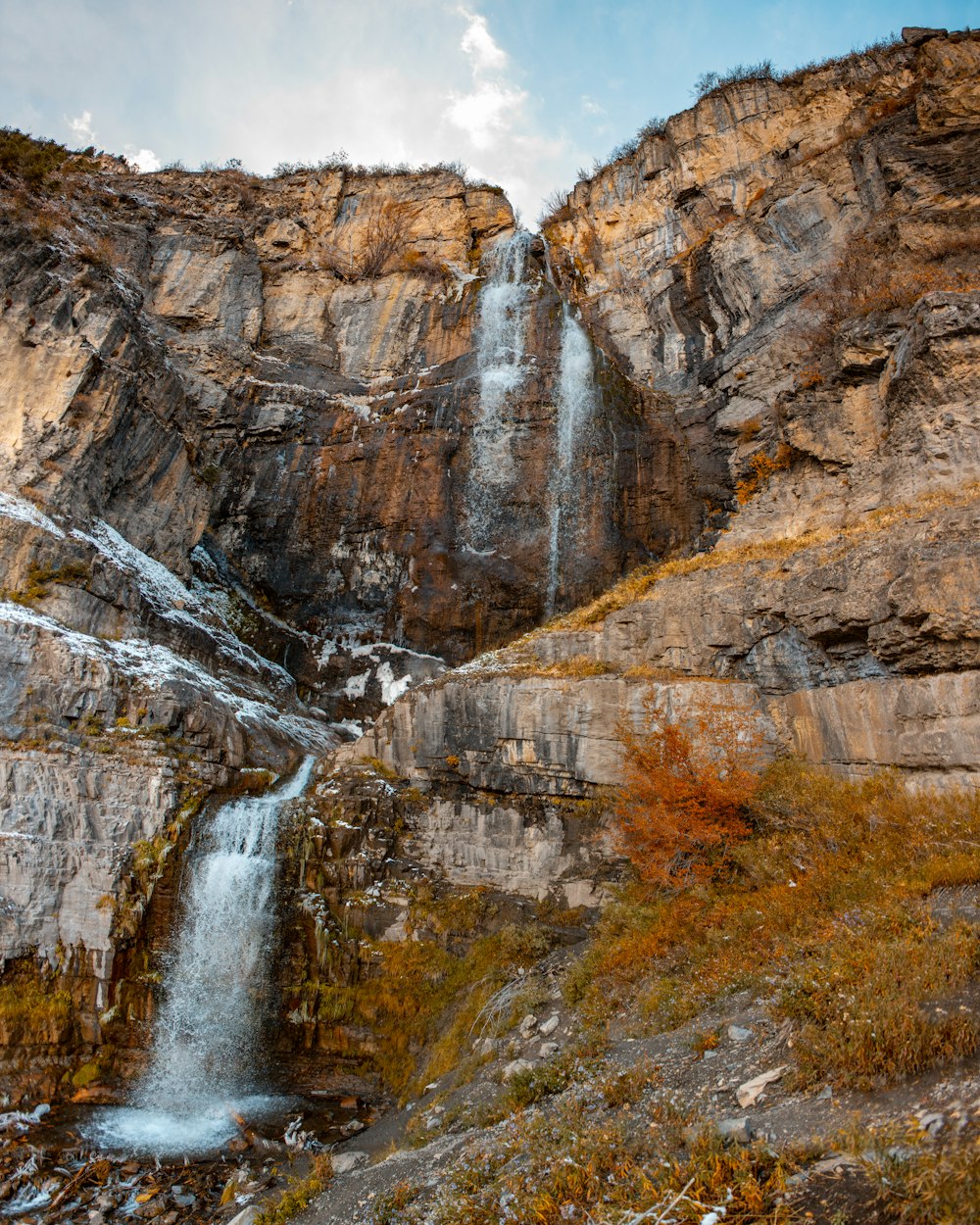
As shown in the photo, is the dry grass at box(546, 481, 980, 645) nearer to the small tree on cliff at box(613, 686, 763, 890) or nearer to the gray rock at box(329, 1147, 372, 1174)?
the small tree on cliff at box(613, 686, 763, 890)

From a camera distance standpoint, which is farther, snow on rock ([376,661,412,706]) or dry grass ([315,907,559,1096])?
snow on rock ([376,661,412,706])

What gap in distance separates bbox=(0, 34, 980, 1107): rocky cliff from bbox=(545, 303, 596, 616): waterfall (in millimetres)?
171

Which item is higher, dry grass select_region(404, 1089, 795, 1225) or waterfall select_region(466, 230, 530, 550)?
waterfall select_region(466, 230, 530, 550)

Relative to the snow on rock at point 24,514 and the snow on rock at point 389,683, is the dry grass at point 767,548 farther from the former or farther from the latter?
the snow on rock at point 24,514

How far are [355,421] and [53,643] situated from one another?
18.0m

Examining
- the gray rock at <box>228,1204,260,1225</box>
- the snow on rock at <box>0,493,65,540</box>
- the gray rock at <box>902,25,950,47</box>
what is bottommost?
the gray rock at <box>228,1204,260,1225</box>

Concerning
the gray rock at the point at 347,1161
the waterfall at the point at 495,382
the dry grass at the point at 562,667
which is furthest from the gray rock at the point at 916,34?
the gray rock at the point at 347,1161

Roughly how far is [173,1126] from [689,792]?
11.6 m

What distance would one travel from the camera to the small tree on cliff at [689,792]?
12.9 m

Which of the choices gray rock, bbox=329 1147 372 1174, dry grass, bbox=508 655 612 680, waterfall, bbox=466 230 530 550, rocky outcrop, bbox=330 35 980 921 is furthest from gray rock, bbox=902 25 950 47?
gray rock, bbox=329 1147 372 1174

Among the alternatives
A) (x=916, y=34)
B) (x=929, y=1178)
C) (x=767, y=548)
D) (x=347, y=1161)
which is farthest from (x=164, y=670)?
(x=916, y=34)

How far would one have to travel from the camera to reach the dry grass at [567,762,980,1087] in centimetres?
591

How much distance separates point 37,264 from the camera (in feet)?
79.0

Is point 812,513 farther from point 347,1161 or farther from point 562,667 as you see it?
point 347,1161
